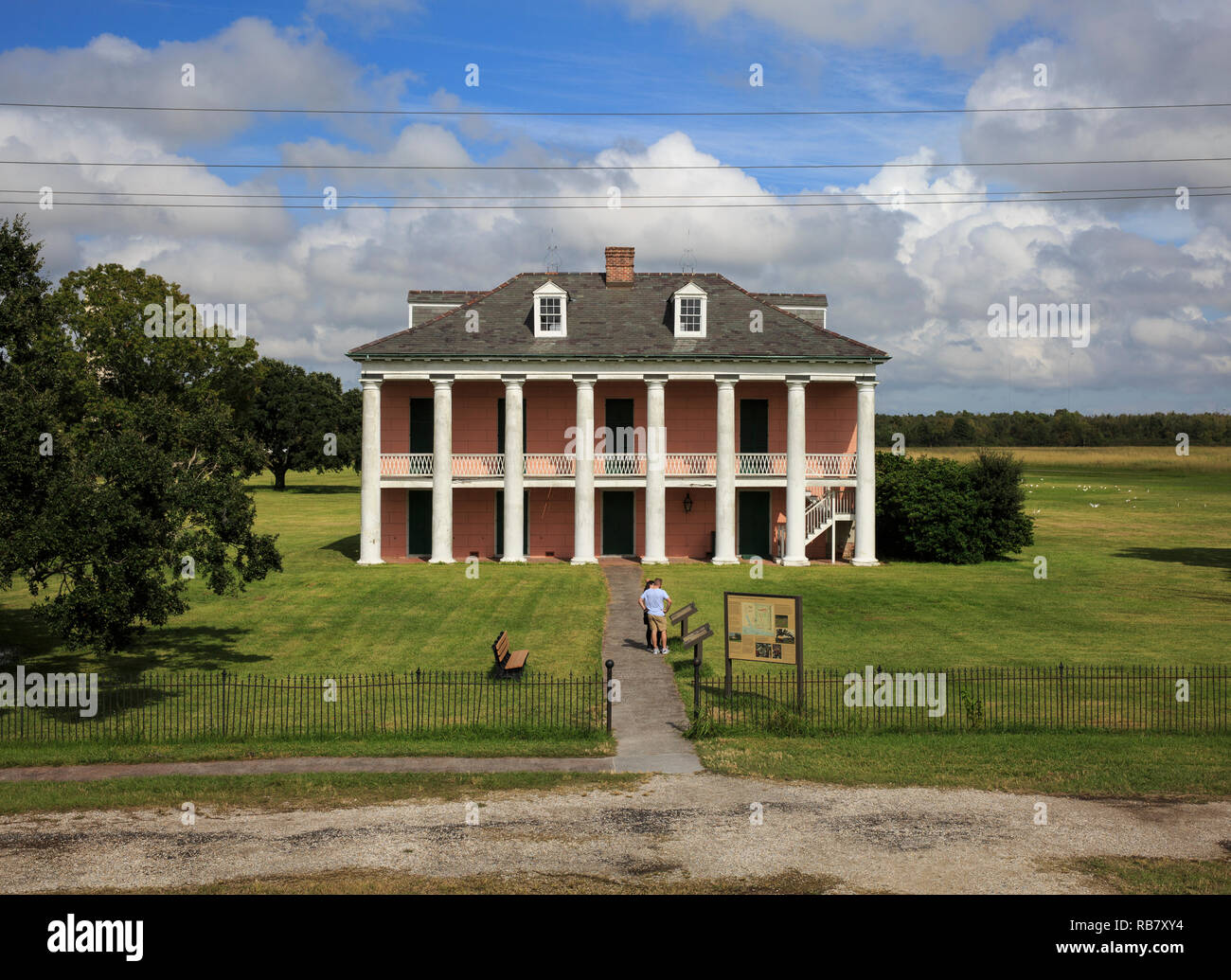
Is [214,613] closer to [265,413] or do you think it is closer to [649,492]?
[649,492]

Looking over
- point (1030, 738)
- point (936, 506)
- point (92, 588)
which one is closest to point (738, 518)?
point (936, 506)

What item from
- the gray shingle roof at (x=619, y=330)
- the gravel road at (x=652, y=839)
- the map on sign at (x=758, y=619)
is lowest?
the gravel road at (x=652, y=839)

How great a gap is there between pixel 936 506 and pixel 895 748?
25508mm

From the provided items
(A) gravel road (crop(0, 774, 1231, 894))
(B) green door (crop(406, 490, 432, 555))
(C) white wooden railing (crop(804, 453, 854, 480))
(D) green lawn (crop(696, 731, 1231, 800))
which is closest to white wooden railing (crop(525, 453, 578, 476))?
(B) green door (crop(406, 490, 432, 555))

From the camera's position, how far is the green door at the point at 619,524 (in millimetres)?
42219

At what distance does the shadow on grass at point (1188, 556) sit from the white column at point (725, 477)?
56.7 feet

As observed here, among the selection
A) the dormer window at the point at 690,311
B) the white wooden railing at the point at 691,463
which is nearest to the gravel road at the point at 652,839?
the white wooden railing at the point at 691,463

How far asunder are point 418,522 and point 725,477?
1254 cm

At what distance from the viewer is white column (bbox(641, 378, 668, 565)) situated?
39.5 metres

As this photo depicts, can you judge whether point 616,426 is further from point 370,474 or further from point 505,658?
point 505,658

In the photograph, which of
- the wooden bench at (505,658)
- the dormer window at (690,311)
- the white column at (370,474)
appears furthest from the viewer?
the dormer window at (690,311)

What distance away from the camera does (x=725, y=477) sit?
39.8 meters

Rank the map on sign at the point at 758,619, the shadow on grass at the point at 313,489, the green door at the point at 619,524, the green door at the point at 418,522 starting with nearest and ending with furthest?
the map on sign at the point at 758,619 → the green door at the point at 418,522 → the green door at the point at 619,524 → the shadow on grass at the point at 313,489

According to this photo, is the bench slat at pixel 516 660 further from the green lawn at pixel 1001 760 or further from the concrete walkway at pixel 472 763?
the green lawn at pixel 1001 760
